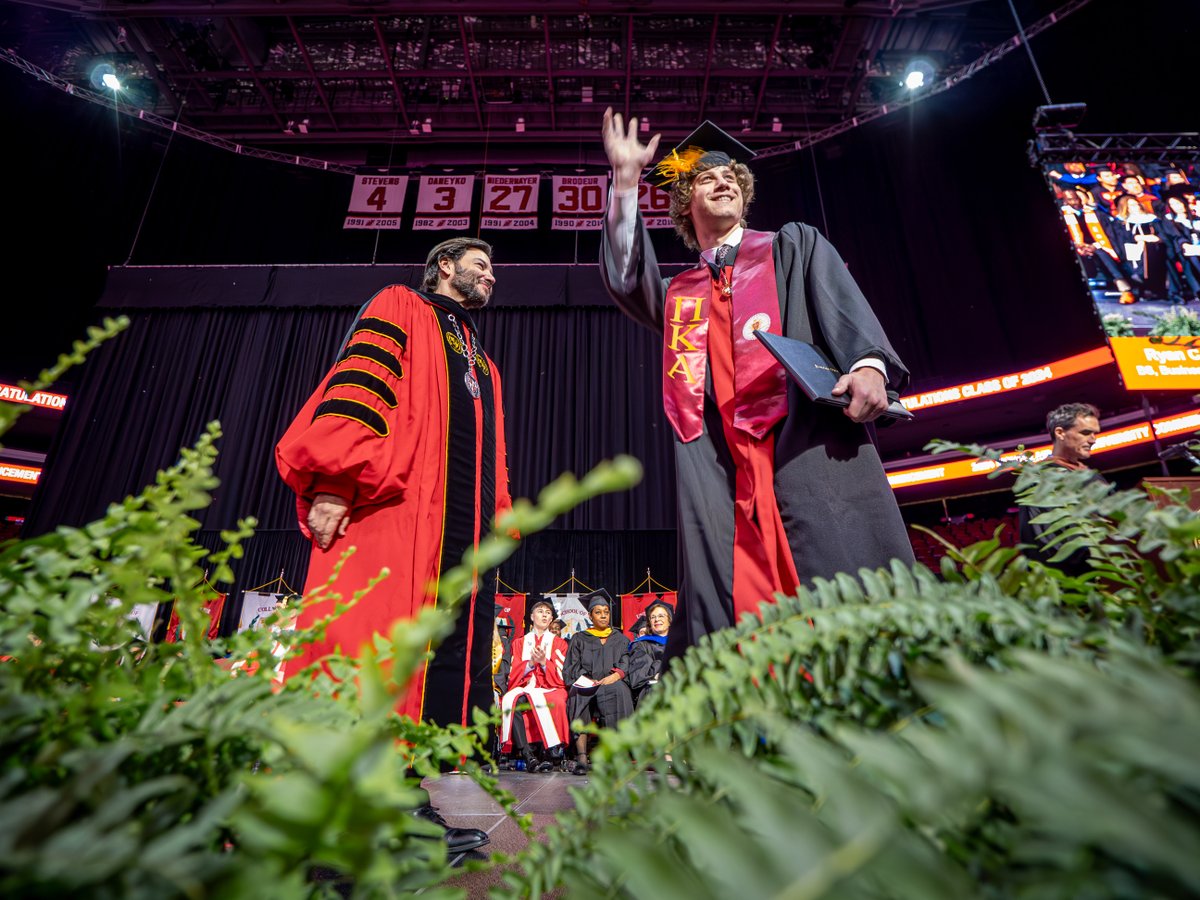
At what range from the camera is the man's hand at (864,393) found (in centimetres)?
116

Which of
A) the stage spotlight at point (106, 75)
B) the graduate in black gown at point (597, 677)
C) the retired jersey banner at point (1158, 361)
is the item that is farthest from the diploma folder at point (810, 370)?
the stage spotlight at point (106, 75)

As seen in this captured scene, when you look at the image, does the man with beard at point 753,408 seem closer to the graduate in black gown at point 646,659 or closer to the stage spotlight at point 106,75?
the graduate in black gown at point 646,659

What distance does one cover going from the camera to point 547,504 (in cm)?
23

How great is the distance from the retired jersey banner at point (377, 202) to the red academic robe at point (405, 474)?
6934 mm

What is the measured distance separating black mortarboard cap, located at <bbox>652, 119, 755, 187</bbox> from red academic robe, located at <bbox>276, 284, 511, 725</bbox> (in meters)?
0.92

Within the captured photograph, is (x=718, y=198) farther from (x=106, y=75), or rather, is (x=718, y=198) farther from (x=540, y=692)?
(x=106, y=75)

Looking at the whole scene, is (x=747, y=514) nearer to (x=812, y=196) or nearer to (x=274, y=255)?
(x=812, y=196)

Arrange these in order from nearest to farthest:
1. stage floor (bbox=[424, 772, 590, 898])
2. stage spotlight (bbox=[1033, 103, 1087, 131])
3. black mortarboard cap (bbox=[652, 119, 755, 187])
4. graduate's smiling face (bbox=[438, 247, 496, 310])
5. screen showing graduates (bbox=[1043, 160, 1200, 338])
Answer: stage floor (bbox=[424, 772, 590, 898]), black mortarboard cap (bbox=[652, 119, 755, 187]), graduate's smiling face (bbox=[438, 247, 496, 310]), screen showing graduates (bbox=[1043, 160, 1200, 338]), stage spotlight (bbox=[1033, 103, 1087, 131])

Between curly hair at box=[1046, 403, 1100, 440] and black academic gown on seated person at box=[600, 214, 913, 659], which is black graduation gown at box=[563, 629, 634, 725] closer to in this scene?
curly hair at box=[1046, 403, 1100, 440]

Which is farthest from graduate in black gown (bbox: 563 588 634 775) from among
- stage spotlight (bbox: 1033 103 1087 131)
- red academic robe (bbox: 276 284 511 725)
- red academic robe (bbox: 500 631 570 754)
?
stage spotlight (bbox: 1033 103 1087 131)

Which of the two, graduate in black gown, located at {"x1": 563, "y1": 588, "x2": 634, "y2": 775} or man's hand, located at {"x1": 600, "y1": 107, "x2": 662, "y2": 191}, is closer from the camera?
man's hand, located at {"x1": 600, "y1": 107, "x2": 662, "y2": 191}

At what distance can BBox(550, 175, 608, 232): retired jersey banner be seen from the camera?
26.5ft

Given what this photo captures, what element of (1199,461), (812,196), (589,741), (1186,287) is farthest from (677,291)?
(812,196)

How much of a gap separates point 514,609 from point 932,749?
25.8ft
